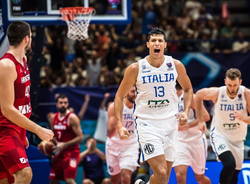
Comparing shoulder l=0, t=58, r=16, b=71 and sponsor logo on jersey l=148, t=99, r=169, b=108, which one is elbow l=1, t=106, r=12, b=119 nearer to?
shoulder l=0, t=58, r=16, b=71

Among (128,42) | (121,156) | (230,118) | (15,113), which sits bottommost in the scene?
(121,156)

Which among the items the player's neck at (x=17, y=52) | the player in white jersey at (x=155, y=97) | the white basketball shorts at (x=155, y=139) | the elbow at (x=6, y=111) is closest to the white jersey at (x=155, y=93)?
the player in white jersey at (x=155, y=97)

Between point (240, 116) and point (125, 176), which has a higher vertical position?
point (240, 116)

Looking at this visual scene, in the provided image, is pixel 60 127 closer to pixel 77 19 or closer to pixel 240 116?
pixel 77 19

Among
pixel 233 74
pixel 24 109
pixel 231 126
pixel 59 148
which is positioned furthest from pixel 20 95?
pixel 59 148

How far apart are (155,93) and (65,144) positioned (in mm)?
3549

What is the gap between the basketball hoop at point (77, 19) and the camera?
10578 mm

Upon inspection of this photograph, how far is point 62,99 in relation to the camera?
11375 millimetres

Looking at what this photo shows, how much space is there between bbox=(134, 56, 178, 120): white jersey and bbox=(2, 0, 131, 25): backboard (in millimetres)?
2798

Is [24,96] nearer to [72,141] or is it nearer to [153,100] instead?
[153,100]

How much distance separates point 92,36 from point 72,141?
7.54 m

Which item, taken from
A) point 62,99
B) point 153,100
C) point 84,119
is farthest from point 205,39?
point 153,100

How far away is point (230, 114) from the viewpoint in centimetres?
959

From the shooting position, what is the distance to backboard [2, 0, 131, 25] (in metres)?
10.1
